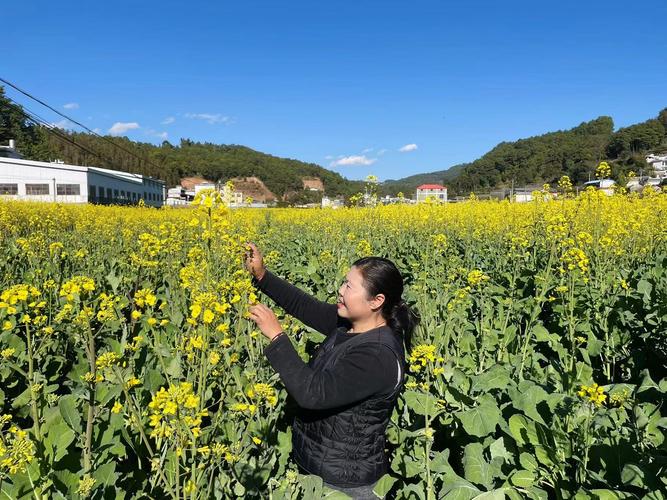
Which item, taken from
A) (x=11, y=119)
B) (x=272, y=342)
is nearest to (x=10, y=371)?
(x=272, y=342)

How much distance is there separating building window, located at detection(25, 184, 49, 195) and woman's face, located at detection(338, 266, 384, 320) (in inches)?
1458

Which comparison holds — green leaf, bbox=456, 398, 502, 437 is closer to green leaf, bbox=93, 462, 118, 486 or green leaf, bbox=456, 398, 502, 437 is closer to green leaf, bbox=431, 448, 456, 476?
green leaf, bbox=431, 448, 456, 476

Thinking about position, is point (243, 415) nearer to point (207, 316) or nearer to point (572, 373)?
point (207, 316)

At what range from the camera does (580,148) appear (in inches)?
1887

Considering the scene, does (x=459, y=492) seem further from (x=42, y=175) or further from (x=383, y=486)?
(x=42, y=175)

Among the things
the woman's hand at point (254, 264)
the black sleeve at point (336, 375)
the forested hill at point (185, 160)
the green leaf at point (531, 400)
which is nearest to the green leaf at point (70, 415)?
the black sleeve at point (336, 375)

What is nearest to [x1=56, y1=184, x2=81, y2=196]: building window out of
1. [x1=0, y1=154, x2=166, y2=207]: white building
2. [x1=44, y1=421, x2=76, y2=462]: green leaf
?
[x1=0, y1=154, x2=166, y2=207]: white building

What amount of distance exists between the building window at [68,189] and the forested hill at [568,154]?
36077 millimetres

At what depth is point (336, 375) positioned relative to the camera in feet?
6.13

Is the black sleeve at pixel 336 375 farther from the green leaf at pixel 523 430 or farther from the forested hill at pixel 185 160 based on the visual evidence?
the forested hill at pixel 185 160

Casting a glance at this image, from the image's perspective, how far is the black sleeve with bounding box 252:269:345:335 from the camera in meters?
2.69

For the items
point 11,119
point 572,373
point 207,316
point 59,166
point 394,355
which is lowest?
point 572,373

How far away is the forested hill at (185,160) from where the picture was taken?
276ft

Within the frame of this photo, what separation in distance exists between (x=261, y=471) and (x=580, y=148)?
54052 mm
